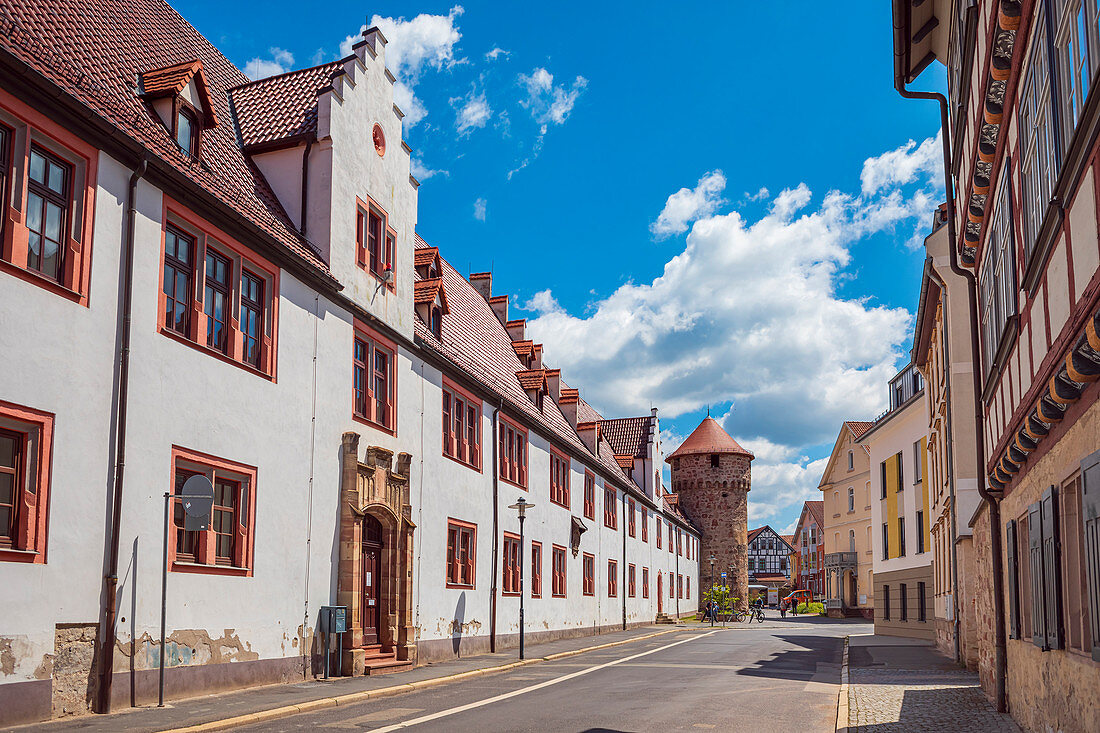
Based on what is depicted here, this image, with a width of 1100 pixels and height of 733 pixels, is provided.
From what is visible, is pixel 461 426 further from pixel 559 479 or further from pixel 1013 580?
pixel 1013 580

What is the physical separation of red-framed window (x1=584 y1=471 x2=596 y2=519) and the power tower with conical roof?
33.5 metres

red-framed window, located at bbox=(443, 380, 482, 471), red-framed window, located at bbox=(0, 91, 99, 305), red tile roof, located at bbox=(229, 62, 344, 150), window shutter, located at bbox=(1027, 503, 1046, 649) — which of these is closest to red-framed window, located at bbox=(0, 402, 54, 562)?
red-framed window, located at bbox=(0, 91, 99, 305)

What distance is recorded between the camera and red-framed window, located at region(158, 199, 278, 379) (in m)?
15.0

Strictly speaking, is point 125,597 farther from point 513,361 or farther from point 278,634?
point 513,361

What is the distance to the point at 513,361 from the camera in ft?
128

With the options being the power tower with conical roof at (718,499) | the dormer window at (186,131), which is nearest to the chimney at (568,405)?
the dormer window at (186,131)

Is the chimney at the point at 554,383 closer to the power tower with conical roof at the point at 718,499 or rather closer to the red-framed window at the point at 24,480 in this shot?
the power tower with conical roof at the point at 718,499

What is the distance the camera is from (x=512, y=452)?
3178 cm

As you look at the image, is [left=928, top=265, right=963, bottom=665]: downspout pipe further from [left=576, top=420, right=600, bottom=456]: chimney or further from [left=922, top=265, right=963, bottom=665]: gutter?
[left=576, top=420, right=600, bottom=456]: chimney

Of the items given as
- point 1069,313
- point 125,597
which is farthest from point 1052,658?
point 125,597

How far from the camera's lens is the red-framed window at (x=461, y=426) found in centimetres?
2603

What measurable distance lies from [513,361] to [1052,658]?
30.2m

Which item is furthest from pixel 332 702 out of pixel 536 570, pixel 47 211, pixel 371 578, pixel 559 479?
pixel 559 479

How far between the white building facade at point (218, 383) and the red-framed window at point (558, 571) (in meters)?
5.58
